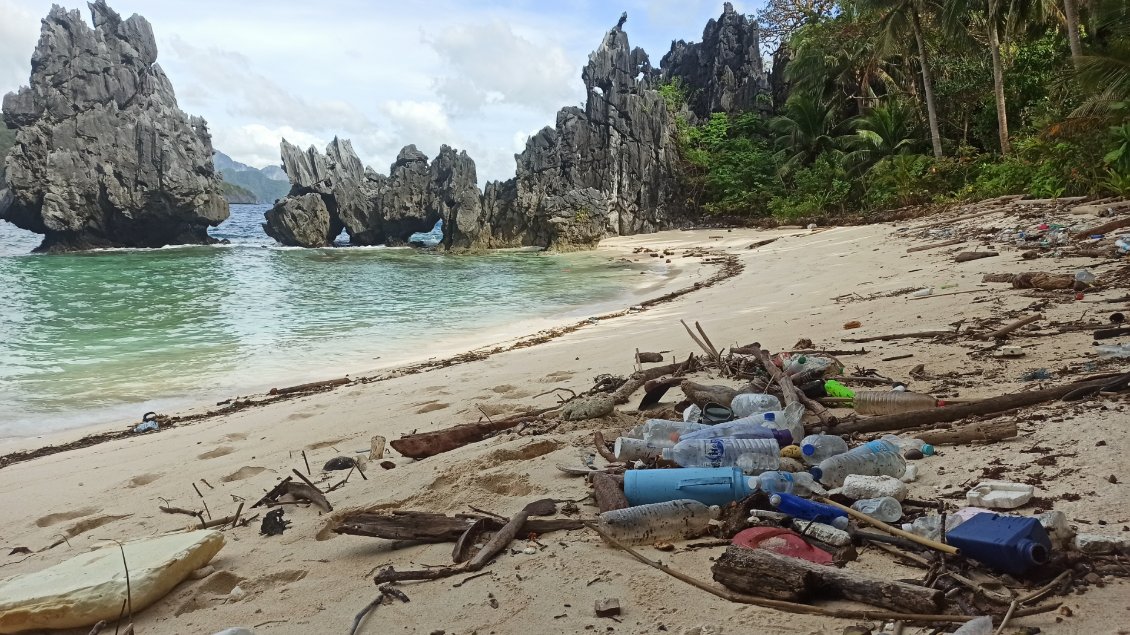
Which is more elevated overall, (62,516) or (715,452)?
(715,452)

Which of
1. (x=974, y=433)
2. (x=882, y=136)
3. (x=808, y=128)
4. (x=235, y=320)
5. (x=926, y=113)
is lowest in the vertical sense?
(x=235, y=320)

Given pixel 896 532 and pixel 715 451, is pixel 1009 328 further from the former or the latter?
pixel 896 532

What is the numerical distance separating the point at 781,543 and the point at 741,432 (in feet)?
3.35

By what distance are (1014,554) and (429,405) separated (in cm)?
415

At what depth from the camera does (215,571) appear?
Answer: 94.2 inches

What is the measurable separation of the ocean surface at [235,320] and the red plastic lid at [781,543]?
668cm

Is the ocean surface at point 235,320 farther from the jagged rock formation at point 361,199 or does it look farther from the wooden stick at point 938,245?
the jagged rock formation at point 361,199

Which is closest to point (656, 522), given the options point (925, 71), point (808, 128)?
point (925, 71)

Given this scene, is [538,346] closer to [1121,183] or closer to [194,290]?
[1121,183]

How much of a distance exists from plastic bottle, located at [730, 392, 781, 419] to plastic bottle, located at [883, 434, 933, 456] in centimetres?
67

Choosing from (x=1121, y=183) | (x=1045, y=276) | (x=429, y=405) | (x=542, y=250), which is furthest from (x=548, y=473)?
(x=542, y=250)

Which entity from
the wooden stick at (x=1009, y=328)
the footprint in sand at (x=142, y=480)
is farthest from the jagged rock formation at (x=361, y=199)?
the wooden stick at (x=1009, y=328)

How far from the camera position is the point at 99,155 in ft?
151

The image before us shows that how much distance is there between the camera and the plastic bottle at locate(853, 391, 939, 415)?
3186 millimetres
